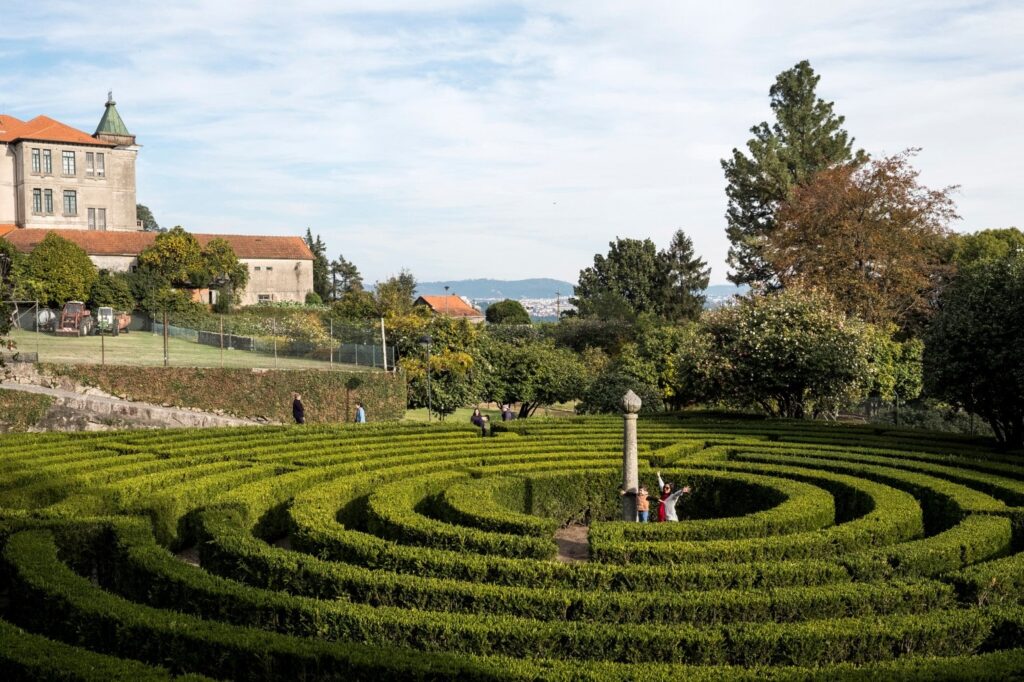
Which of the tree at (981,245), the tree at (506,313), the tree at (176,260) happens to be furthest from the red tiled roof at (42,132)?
the tree at (981,245)

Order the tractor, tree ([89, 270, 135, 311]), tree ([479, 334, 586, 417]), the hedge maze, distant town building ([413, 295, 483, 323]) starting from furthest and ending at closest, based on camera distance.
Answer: distant town building ([413, 295, 483, 323])
tree ([89, 270, 135, 311])
the tractor
tree ([479, 334, 586, 417])
the hedge maze

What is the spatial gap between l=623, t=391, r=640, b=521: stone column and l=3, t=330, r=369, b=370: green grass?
2641 cm

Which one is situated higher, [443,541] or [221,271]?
[221,271]

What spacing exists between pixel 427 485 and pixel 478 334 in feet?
96.9

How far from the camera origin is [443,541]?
50.4 feet

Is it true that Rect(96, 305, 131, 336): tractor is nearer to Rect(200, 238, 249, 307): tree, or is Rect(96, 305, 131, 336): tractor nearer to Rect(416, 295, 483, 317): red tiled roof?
Rect(200, 238, 249, 307): tree

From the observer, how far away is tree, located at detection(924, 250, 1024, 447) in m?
23.8

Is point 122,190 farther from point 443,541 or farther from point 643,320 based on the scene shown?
point 443,541

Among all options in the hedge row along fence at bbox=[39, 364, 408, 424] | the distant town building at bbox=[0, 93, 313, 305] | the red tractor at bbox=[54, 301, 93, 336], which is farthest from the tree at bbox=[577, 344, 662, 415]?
the distant town building at bbox=[0, 93, 313, 305]

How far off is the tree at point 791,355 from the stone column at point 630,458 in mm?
15523

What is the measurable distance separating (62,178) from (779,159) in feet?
240

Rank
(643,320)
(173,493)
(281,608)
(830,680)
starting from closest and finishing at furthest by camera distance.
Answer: (830,680)
(281,608)
(173,493)
(643,320)

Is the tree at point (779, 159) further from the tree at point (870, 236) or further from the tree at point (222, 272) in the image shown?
the tree at point (222, 272)

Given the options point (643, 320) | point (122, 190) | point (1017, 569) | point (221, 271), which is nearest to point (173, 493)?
point (1017, 569)
